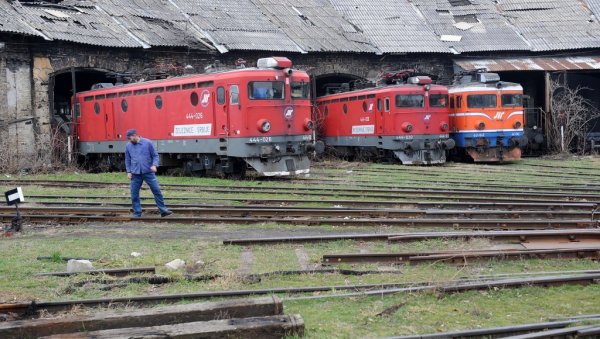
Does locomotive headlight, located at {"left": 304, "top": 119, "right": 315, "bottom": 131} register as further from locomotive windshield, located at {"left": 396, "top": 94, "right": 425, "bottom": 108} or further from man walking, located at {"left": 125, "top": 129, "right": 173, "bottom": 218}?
man walking, located at {"left": 125, "top": 129, "right": 173, "bottom": 218}

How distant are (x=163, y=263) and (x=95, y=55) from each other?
1859cm

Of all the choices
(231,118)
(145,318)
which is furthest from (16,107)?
(145,318)

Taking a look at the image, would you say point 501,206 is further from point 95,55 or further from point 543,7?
point 543,7

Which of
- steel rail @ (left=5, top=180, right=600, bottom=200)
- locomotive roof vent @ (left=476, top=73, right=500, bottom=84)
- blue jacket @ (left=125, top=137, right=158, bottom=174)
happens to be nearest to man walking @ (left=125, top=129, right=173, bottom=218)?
blue jacket @ (left=125, top=137, right=158, bottom=174)

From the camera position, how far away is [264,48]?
92.9ft

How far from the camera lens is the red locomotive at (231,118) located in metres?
18.9

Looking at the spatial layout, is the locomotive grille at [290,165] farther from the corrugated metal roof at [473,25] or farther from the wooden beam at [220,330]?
the corrugated metal roof at [473,25]

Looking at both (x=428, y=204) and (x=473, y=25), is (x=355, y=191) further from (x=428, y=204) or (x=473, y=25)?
(x=473, y=25)

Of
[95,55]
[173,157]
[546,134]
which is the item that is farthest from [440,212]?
[546,134]

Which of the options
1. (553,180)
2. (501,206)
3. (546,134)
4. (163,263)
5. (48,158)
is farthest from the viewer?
(546,134)

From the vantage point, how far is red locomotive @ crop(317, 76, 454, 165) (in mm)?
25047

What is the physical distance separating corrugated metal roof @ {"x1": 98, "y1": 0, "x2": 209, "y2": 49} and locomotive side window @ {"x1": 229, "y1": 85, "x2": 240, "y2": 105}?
27.9ft

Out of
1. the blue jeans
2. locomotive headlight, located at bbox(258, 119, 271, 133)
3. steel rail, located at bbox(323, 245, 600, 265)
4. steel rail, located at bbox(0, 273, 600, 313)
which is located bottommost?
steel rail, located at bbox(0, 273, 600, 313)

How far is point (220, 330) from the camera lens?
5.48 metres
